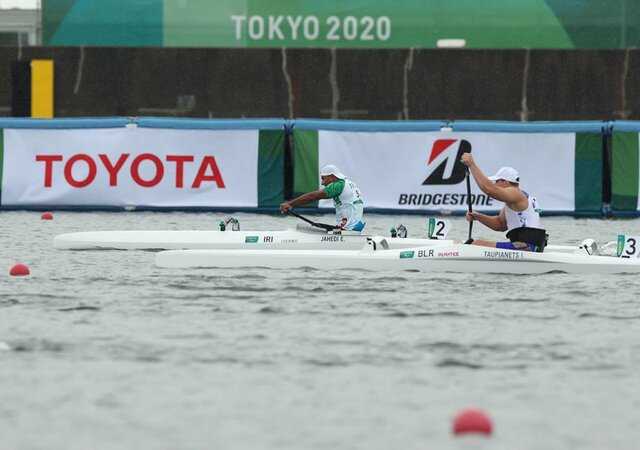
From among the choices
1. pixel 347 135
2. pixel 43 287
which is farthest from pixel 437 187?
pixel 43 287

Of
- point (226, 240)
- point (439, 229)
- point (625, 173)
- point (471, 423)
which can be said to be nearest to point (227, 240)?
point (226, 240)

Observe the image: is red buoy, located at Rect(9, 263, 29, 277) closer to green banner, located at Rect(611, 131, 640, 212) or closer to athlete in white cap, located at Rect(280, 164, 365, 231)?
athlete in white cap, located at Rect(280, 164, 365, 231)

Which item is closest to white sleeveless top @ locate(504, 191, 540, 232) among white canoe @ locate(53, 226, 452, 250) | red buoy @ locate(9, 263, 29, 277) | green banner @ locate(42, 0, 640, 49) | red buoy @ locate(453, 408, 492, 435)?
white canoe @ locate(53, 226, 452, 250)

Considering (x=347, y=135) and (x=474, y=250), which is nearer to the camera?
(x=474, y=250)

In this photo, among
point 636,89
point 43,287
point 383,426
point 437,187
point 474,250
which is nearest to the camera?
point 383,426

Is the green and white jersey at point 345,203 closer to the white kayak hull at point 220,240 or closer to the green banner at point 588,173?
the white kayak hull at point 220,240

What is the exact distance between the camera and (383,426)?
8672mm

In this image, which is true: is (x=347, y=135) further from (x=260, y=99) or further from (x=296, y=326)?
(x=296, y=326)

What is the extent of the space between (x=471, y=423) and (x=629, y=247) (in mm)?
8701

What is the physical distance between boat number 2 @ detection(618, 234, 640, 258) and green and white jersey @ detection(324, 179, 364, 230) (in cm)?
385

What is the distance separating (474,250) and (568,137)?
946cm

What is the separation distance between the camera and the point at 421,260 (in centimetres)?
1683

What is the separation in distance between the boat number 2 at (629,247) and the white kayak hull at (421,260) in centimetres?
11

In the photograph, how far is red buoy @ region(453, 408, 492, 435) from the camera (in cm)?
841
